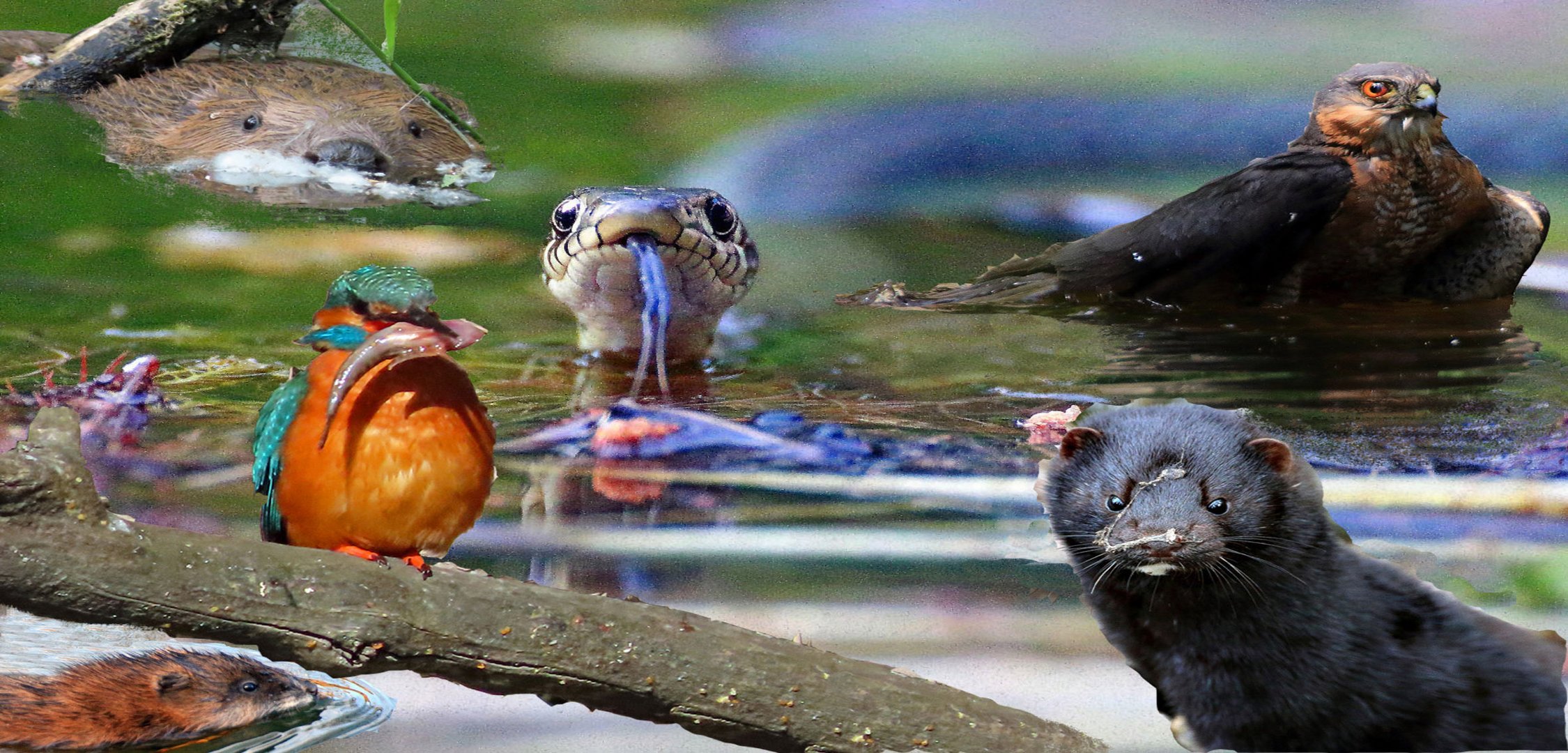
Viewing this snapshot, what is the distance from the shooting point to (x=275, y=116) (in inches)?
114

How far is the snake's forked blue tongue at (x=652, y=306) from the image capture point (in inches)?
104

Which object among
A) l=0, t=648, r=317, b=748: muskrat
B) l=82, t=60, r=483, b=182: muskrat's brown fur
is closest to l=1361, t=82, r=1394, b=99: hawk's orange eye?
l=82, t=60, r=483, b=182: muskrat's brown fur

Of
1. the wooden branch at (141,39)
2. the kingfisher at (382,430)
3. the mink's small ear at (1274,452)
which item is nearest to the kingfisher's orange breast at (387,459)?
the kingfisher at (382,430)

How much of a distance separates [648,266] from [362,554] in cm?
100

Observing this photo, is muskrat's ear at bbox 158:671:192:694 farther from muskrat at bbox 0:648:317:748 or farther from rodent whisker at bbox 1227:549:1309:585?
rodent whisker at bbox 1227:549:1309:585

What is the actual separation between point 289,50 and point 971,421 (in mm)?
1621

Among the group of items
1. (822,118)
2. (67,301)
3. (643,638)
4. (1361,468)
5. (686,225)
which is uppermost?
(822,118)

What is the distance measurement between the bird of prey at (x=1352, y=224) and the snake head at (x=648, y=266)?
2.41 ft

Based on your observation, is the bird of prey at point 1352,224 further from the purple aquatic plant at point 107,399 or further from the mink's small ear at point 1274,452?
the purple aquatic plant at point 107,399

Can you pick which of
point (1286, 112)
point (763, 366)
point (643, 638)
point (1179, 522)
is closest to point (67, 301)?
point (763, 366)

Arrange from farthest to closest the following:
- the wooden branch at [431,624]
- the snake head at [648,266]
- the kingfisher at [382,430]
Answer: the snake head at [648,266] → the kingfisher at [382,430] → the wooden branch at [431,624]

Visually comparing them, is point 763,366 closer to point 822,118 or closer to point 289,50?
point 822,118

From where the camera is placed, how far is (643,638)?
1836 mm

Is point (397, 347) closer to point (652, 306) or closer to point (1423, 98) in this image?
point (652, 306)
